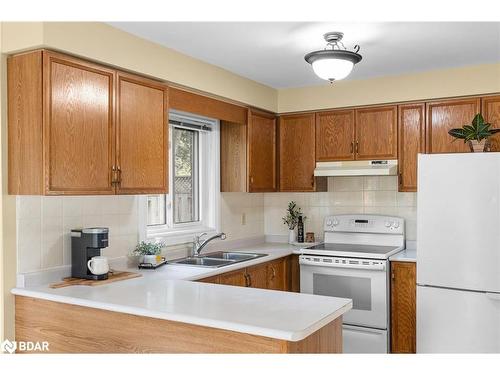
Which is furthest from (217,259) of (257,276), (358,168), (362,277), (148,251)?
(358,168)

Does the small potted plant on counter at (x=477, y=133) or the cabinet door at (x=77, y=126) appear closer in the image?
the cabinet door at (x=77, y=126)

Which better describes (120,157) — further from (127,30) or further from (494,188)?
(494,188)

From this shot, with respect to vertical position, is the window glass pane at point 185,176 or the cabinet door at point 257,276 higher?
the window glass pane at point 185,176

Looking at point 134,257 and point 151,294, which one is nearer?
point 151,294

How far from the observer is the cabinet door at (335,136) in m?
4.21

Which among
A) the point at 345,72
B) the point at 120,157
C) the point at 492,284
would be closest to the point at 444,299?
the point at 492,284

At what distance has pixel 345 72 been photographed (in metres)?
2.96

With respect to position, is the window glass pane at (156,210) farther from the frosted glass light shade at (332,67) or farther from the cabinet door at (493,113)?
the cabinet door at (493,113)

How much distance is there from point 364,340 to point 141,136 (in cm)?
221

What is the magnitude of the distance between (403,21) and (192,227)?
2217mm

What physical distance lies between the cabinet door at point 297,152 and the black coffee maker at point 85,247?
2.05 meters

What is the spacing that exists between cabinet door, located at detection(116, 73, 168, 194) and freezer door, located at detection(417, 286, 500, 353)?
195 cm

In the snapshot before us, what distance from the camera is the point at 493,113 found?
3.66 m

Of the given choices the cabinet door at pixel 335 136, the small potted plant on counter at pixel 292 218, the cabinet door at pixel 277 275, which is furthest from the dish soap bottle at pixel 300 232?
the cabinet door at pixel 335 136
